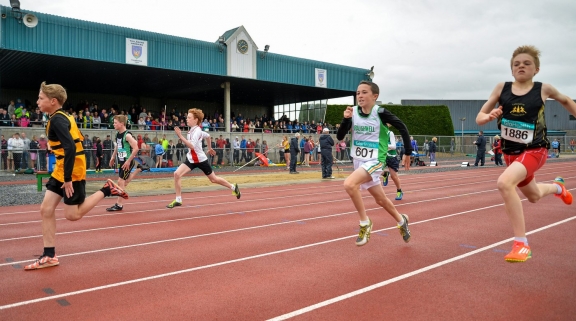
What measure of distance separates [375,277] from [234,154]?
23.3 metres

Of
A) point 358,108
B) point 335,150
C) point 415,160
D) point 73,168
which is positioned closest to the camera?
point 73,168


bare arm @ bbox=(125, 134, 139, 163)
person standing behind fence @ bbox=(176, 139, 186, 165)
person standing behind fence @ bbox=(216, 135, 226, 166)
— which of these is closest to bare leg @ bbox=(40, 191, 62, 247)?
bare arm @ bbox=(125, 134, 139, 163)

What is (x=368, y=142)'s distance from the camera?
5914mm

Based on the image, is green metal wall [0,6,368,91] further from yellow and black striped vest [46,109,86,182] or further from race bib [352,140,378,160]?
race bib [352,140,378,160]

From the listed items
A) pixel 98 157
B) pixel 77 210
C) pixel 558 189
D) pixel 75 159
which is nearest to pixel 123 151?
pixel 77 210

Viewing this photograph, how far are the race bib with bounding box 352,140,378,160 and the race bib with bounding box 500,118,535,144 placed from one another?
5.08ft

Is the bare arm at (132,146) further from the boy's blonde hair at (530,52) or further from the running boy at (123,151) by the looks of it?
the boy's blonde hair at (530,52)

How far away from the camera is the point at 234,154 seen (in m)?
27.6

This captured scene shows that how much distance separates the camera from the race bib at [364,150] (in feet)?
19.2

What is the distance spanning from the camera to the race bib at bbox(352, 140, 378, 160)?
585cm

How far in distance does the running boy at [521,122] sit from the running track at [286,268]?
0.78 metres

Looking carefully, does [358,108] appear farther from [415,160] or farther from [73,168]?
[415,160]

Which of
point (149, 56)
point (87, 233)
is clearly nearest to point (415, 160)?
point (149, 56)

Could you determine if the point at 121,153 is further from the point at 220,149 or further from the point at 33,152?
the point at 220,149
